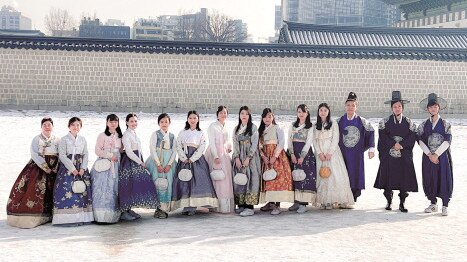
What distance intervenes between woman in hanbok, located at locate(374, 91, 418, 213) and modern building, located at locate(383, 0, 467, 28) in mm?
21643

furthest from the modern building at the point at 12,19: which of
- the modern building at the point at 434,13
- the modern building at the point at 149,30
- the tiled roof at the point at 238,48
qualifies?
the tiled roof at the point at 238,48

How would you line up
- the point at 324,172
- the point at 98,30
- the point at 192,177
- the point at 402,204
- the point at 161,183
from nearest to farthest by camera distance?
the point at 161,183 → the point at 192,177 → the point at 324,172 → the point at 402,204 → the point at 98,30

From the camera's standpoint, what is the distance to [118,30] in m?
71.9

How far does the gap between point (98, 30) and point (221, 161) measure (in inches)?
2526

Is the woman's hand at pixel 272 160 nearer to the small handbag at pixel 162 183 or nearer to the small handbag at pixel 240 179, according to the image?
the small handbag at pixel 240 179

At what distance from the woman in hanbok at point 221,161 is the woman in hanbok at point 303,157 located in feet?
2.55

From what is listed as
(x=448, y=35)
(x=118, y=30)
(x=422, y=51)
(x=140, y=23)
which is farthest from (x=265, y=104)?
(x=140, y=23)

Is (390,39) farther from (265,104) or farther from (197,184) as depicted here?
(197,184)

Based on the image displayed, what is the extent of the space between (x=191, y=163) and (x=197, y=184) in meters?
0.25

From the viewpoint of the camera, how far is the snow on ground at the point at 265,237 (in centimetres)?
520

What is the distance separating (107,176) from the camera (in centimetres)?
645

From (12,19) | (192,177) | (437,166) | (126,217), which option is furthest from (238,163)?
(12,19)

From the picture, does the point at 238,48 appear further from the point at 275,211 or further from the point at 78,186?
the point at 78,186

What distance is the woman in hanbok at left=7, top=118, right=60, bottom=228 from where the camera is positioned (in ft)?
20.2
